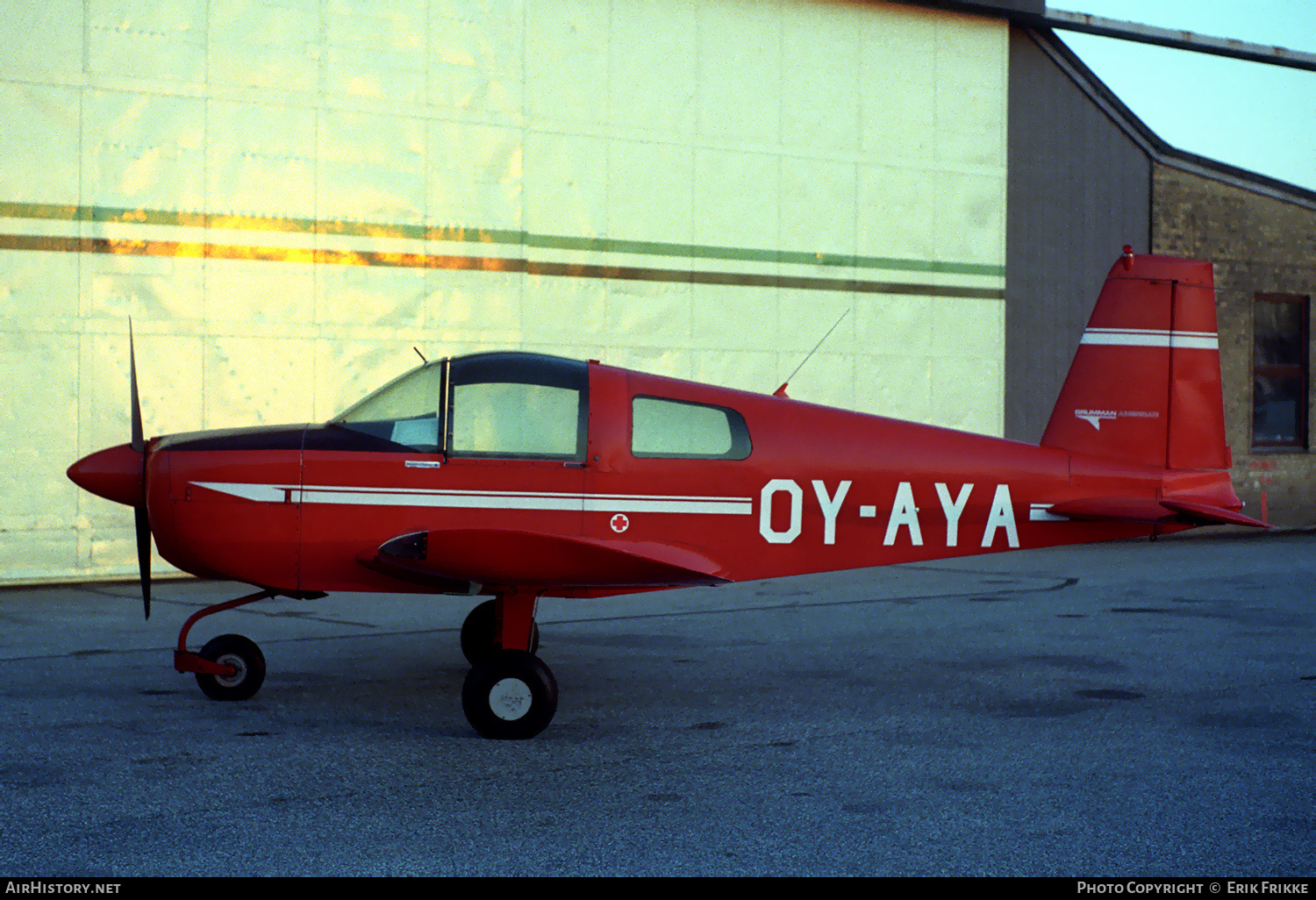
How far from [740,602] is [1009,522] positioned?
4248mm

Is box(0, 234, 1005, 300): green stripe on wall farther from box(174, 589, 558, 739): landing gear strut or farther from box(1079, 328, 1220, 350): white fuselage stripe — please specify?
box(1079, 328, 1220, 350): white fuselage stripe

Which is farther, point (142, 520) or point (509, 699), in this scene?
point (142, 520)

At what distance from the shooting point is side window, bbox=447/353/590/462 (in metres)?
6.71

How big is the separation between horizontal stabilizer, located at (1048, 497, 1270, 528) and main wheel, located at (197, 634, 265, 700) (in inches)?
194

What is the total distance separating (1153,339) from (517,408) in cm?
429

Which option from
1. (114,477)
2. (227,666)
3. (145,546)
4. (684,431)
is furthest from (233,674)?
(684,431)

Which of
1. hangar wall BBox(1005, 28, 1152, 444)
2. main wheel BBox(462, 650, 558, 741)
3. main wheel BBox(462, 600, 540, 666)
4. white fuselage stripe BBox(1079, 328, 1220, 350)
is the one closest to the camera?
main wheel BBox(462, 650, 558, 741)

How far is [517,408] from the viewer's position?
6.68 metres

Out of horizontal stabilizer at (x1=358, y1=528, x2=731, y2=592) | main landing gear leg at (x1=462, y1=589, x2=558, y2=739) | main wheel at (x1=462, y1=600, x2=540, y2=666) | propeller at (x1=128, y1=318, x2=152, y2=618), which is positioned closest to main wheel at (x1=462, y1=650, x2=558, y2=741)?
main landing gear leg at (x1=462, y1=589, x2=558, y2=739)

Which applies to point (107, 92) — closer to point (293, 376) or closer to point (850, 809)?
point (293, 376)

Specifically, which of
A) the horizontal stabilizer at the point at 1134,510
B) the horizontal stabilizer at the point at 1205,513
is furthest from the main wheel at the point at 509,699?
the horizontal stabilizer at the point at 1205,513

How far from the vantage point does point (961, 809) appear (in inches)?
194

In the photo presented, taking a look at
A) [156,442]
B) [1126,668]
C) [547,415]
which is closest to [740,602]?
[1126,668]

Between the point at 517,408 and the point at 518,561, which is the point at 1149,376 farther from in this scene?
the point at 518,561
